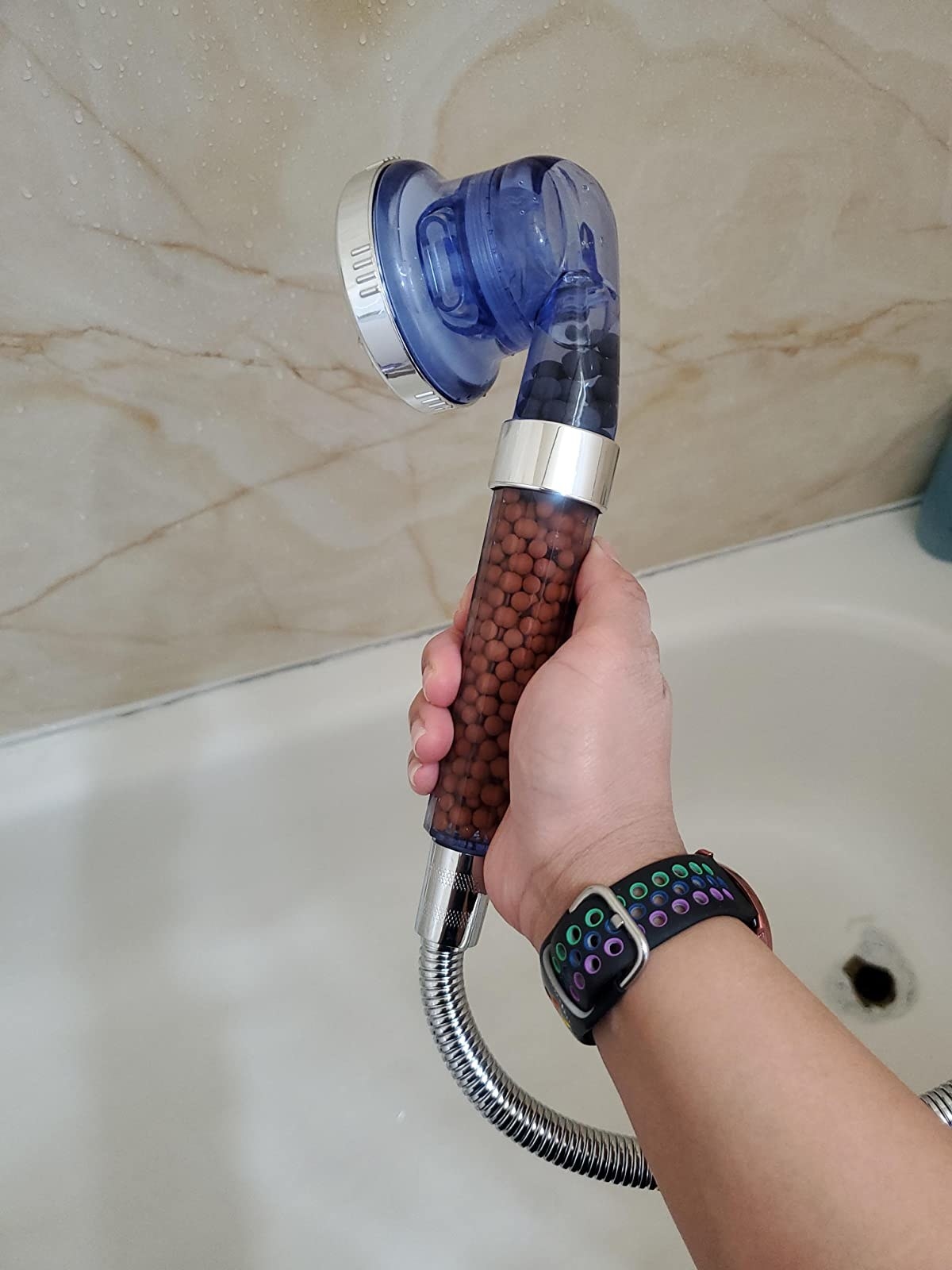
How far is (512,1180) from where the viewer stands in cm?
71

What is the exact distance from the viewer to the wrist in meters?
0.39

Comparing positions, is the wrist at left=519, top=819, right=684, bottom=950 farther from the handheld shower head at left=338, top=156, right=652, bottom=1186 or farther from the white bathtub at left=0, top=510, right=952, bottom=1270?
the white bathtub at left=0, top=510, right=952, bottom=1270

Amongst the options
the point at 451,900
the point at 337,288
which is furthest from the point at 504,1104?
the point at 337,288

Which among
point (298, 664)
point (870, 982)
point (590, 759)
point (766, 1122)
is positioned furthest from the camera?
point (870, 982)

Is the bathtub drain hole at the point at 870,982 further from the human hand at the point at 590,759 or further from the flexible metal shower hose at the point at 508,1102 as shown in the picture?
the human hand at the point at 590,759

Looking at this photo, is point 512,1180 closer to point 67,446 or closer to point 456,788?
point 456,788

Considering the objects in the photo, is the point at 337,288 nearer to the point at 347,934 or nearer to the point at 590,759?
the point at 590,759

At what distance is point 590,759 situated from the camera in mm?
416

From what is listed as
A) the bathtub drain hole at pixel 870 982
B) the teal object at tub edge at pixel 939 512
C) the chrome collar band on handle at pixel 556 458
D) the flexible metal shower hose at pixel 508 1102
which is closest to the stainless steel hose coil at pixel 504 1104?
the flexible metal shower hose at pixel 508 1102

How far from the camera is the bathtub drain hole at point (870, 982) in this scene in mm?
797

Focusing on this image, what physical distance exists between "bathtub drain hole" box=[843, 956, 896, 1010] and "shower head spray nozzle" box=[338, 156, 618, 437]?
2.14ft

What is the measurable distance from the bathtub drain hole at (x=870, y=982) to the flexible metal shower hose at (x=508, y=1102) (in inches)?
12.6

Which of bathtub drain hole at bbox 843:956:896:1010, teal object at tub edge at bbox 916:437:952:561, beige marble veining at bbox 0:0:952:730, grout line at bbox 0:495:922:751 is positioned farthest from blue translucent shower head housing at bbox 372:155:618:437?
bathtub drain hole at bbox 843:956:896:1010

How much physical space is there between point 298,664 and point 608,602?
1.15 feet
